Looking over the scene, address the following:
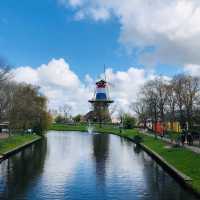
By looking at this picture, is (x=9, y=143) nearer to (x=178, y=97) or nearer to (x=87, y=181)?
(x=87, y=181)

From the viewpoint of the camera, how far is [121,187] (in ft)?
87.7

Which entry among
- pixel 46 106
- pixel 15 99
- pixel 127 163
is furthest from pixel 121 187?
pixel 46 106

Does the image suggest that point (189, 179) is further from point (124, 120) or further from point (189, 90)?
point (124, 120)

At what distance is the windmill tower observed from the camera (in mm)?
153875

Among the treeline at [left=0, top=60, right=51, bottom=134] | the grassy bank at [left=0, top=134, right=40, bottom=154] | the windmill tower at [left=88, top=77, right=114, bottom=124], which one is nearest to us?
the grassy bank at [left=0, top=134, right=40, bottom=154]

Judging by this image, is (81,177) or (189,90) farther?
(189,90)

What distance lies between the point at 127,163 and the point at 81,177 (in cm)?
1067

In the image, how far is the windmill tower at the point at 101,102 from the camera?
6058 inches

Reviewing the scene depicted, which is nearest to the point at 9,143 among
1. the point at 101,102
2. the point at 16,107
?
the point at 16,107

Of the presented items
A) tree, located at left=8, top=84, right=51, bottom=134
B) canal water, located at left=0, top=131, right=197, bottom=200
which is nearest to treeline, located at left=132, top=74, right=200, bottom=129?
tree, located at left=8, top=84, right=51, bottom=134

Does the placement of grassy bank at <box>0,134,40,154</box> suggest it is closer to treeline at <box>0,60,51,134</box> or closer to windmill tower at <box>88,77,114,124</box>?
treeline at <box>0,60,51,134</box>

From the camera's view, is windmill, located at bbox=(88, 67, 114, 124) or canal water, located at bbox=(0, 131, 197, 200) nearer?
canal water, located at bbox=(0, 131, 197, 200)

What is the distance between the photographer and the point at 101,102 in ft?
505

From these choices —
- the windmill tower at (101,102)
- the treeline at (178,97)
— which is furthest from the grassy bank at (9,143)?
the windmill tower at (101,102)
